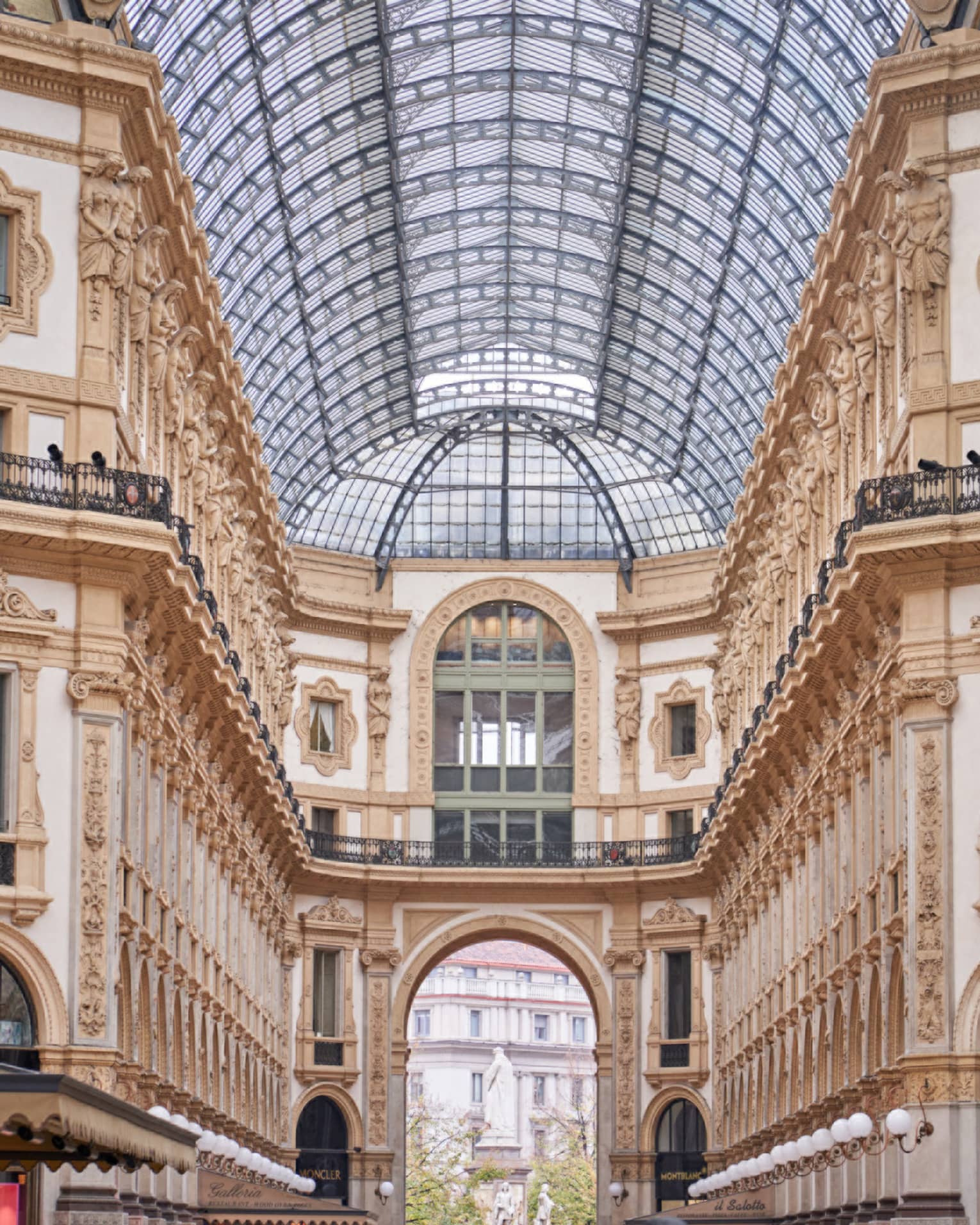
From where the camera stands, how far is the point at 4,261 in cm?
3844

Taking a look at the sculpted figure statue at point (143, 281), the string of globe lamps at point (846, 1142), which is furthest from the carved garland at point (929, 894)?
the sculpted figure statue at point (143, 281)

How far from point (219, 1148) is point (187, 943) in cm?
686

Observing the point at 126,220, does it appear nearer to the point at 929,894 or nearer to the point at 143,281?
the point at 143,281

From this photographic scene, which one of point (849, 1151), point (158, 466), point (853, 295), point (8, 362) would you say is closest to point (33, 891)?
point (8, 362)

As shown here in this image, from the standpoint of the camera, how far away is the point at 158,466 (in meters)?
45.2

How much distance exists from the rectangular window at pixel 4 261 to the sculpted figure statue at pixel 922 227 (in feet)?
49.8

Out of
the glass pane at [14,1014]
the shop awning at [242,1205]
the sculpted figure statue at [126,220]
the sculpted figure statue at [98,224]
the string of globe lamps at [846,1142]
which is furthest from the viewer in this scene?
the shop awning at [242,1205]

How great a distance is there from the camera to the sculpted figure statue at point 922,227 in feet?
126

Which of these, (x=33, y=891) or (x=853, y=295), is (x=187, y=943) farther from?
(x=853, y=295)

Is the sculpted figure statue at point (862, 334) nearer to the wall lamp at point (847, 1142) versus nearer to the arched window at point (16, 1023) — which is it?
the wall lamp at point (847, 1142)

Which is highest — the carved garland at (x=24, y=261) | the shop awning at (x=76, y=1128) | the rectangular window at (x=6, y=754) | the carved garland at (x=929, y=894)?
the carved garland at (x=24, y=261)

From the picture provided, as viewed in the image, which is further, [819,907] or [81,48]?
[819,907]

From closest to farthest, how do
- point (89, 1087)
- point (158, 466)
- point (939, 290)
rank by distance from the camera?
1. point (89, 1087)
2. point (939, 290)
3. point (158, 466)

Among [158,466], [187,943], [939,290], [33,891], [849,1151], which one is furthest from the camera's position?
[187,943]
